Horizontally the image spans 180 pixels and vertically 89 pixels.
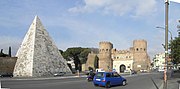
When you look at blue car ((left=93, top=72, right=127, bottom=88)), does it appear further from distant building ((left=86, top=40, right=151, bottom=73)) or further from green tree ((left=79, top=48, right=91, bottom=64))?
green tree ((left=79, top=48, right=91, bottom=64))

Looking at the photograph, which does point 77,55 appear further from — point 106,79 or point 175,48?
point 106,79

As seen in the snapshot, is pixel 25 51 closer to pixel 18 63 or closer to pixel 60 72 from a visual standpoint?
pixel 18 63

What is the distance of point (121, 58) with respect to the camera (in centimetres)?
10656

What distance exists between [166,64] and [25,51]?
2194 inches

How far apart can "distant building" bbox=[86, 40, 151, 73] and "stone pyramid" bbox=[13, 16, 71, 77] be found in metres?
35.0

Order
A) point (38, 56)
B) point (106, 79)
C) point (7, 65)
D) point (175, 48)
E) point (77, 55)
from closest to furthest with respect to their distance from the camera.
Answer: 1. point (106, 79)
2. point (175, 48)
3. point (38, 56)
4. point (7, 65)
5. point (77, 55)

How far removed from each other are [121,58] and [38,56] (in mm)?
48226

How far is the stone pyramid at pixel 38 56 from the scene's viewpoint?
6228 centimetres

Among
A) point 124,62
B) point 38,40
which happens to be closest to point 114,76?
point 38,40

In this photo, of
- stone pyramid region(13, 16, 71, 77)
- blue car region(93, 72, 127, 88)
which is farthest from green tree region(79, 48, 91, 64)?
blue car region(93, 72, 127, 88)

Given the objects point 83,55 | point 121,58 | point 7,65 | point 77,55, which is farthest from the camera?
point 83,55

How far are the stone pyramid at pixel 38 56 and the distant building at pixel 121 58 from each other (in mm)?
35012

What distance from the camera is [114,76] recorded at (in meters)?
24.9

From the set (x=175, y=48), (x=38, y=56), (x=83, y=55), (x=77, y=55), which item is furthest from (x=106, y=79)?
(x=83, y=55)
